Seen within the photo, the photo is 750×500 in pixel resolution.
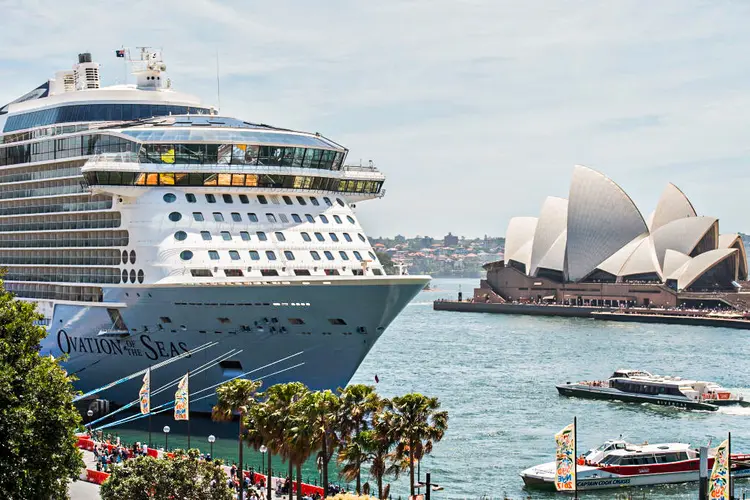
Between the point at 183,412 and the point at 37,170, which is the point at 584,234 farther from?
the point at 183,412

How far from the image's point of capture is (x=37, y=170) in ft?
137

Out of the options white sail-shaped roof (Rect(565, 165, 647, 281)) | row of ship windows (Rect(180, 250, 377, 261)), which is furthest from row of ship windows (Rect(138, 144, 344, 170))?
white sail-shaped roof (Rect(565, 165, 647, 281))

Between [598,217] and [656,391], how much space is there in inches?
2332

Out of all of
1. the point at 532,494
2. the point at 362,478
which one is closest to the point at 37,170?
the point at 362,478

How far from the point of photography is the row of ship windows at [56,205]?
3784 centimetres

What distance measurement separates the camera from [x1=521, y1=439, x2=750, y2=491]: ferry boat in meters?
34.8

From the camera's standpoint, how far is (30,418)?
21.2 metres

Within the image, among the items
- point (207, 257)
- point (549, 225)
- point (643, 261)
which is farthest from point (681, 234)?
point (207, 257)

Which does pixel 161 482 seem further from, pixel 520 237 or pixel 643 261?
pixel 520 237

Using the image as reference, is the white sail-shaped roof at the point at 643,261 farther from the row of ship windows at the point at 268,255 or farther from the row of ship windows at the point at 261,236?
the row of ship windows at the point at 268,255

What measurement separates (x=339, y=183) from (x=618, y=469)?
13.0 metres

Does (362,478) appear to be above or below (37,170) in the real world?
below

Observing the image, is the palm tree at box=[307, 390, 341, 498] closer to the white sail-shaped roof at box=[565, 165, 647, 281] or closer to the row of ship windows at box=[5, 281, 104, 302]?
the row of ship windows at box=[5, 281, 104, 302]

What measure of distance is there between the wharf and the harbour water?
489 cm
